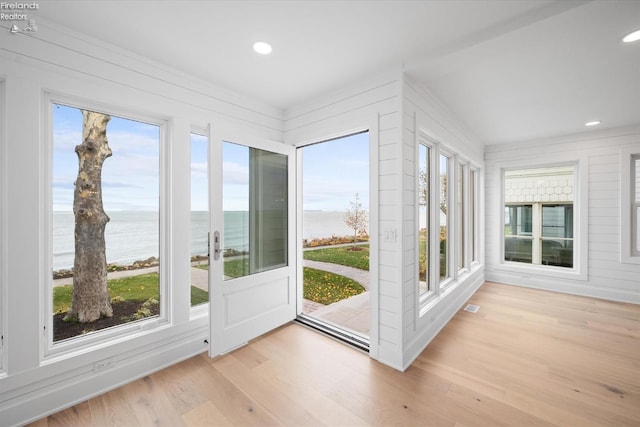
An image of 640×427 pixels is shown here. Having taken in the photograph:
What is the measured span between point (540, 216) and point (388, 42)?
4.79m

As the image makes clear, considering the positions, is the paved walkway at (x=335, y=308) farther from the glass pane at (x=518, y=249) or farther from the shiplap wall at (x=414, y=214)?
the glass pane at (x=518, y=249)

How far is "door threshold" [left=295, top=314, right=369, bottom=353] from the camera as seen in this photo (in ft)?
8.64

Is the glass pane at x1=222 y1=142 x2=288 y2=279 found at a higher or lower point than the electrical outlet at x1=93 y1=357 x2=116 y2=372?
higher

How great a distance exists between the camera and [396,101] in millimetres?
2285

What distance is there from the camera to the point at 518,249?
16.5 ft

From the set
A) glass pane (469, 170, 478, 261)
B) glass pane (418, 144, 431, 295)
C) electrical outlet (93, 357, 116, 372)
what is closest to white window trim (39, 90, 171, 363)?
electrical outlet (93, 357, 116, 372)

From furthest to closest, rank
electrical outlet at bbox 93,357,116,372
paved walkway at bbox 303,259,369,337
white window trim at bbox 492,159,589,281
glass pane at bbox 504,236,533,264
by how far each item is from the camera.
Result: glass pane at bbox 504,236,533,264 → white window trim at bbox 492,159,589,281 → paved walkway at bbox 303,259,369,337 → electrical outlet at bbox 93,357,116,372

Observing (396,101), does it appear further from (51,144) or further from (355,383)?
(51,144)

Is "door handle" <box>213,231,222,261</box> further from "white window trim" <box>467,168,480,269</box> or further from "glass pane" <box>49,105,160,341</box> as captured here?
"white window trim" <box>467,168,480,269</box>

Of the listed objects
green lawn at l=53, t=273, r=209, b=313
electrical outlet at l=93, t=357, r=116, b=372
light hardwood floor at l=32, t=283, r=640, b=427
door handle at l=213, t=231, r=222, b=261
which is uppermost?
door handle at l=213, t=231, r=222, b=261

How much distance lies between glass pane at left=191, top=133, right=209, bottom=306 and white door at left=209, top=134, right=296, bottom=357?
0.26 meters

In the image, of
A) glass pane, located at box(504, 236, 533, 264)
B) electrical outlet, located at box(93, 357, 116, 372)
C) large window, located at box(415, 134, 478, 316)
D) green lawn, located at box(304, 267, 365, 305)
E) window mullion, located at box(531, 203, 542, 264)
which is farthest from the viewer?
green lawn, located at box(304, 267, 365, 305)

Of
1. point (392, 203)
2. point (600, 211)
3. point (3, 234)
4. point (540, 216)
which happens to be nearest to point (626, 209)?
point (600, 211)

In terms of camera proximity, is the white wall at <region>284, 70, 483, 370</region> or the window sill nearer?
the white wall at <region>284, 70, 483, 370</region>
